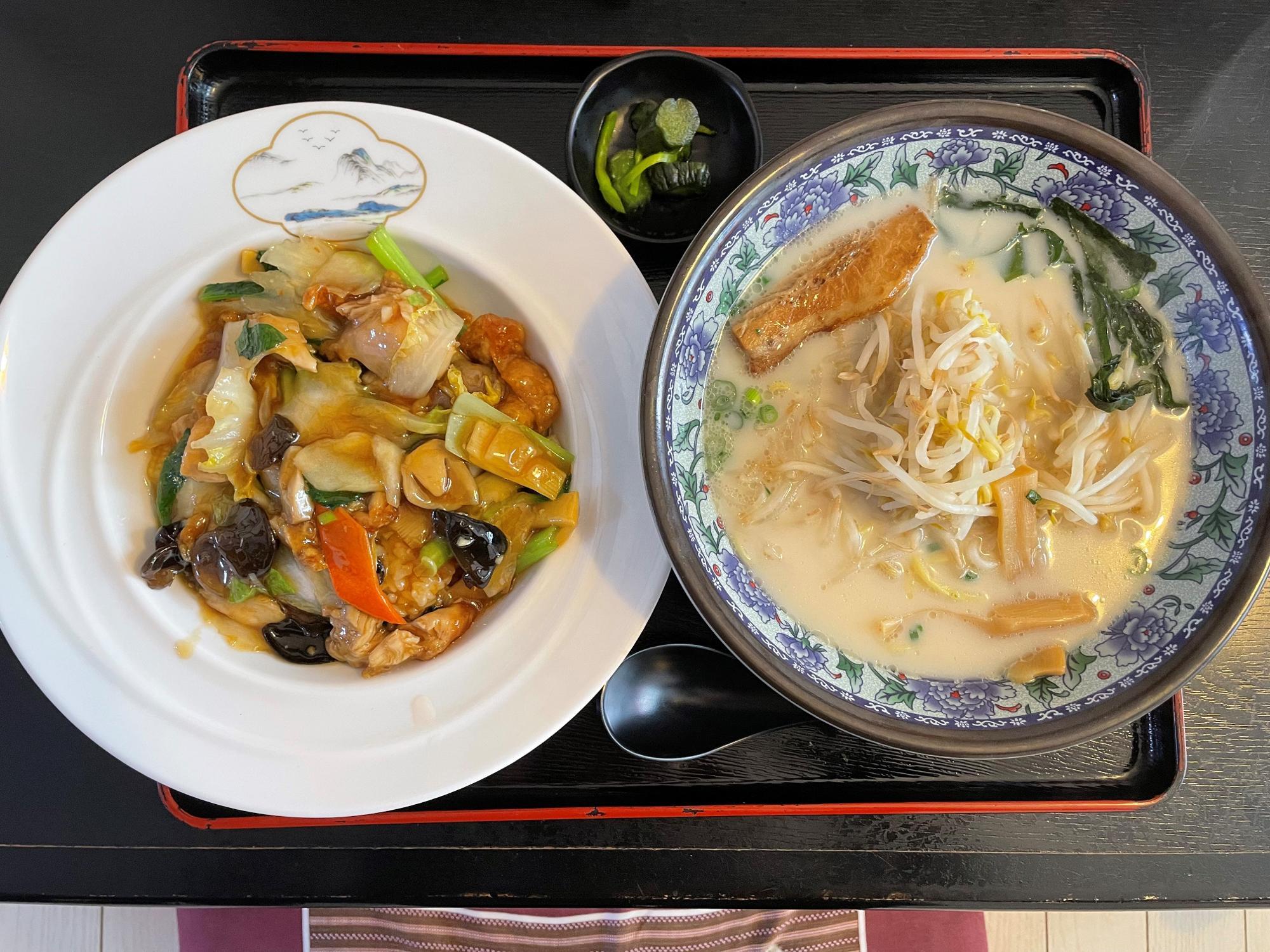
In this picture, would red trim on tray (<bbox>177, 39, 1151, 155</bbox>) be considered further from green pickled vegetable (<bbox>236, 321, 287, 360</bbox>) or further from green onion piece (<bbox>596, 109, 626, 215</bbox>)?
green pickled vegetable (<bbox>236, 321, 287, 360</bbox>)

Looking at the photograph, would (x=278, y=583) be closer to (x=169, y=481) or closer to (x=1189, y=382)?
(x=169, y=481)

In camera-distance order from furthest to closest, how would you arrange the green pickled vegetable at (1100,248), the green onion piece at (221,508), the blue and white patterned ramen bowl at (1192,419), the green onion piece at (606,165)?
1. the green onion piece at (606,165)
2. the green onion piece at (221,508)
3. the green pickled vegetable at (1100,248)
4. the blue and white patterned ramen bowl at (1192,419)

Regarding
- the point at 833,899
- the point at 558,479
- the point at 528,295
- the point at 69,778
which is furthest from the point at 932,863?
the point at 69,778

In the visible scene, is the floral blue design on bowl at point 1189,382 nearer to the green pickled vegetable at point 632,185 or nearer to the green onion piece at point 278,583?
the green pickled vegetable at point 632,185

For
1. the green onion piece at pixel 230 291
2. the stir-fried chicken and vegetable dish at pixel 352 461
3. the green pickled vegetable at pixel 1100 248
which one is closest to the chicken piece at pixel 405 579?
the stir-fried chicken and vegetable dish at pixel 352 461

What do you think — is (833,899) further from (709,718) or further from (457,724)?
(457,724)
